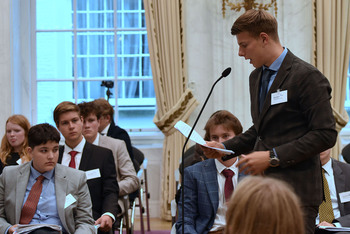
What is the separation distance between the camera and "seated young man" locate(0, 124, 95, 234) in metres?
3.41

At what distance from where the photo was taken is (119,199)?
168 inches

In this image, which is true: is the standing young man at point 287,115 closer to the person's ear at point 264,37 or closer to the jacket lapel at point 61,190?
the person's ear at point 264,37

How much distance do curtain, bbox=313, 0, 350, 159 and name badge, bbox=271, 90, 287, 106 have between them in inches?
167

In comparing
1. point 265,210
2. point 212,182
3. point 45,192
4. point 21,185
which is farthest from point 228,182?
point 265,210

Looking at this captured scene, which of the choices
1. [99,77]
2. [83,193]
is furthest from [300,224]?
[99,77]

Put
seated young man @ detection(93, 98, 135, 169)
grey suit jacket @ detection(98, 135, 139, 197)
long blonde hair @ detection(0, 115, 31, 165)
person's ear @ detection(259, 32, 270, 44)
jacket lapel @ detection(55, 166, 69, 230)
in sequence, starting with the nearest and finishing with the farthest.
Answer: person's ear @ detection(259, 32, 270, 44), jacket lapel @ detection(55, 166, 69, 230), grey suit jacket @ detection(98, 135, 139, 197), long blonde hair @ detection(0, 115, 31, 165), seated young man @ detection(93, 98, 135, 169)

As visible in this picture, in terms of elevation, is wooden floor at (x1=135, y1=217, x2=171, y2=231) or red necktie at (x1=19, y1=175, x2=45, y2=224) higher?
red necktie at (x1=19, y1=175, x2=45, y2=224)

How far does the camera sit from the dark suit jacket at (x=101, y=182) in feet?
12.9

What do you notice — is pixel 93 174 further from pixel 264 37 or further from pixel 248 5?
pixel 248 5

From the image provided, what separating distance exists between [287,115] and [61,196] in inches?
68.0

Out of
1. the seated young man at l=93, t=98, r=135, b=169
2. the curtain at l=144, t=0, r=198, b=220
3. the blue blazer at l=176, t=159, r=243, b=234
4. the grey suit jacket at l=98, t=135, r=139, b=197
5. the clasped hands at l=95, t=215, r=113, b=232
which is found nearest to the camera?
the blue blazer at l=176, t=159, r=243, b=234

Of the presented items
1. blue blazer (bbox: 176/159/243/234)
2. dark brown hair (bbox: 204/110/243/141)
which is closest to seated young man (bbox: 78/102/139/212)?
blue blazer (bbox: 176/159/243/234)

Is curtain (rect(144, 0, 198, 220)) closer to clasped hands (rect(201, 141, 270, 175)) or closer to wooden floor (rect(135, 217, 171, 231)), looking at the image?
wooden floor (rect(135, 217, 171, 231))

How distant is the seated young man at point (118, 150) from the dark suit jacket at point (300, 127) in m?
2.12
